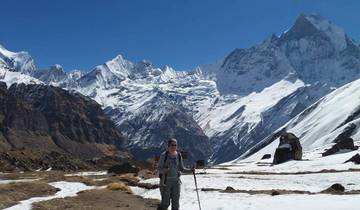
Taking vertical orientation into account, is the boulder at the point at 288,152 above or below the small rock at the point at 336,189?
above

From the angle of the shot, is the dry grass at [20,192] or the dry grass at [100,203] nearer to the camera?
the dry grass at [100,203]

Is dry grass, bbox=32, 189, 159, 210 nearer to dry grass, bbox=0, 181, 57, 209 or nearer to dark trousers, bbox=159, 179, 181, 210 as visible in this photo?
dry grass, bbox=0, 181, 57, 209

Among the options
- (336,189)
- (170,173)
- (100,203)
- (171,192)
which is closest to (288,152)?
(336,189)

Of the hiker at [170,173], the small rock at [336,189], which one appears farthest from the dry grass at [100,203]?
the small rock at [336,189]

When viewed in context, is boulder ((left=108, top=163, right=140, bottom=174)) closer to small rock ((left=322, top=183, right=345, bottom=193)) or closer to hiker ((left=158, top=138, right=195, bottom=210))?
small rock ((left=322, top=183, right=345, bottom=193))

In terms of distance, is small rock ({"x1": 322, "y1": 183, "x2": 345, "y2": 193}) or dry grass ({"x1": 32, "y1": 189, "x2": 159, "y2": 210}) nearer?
dry grass ({"x1": 32, "y1": 189, "x2": 159, "y2": 210})

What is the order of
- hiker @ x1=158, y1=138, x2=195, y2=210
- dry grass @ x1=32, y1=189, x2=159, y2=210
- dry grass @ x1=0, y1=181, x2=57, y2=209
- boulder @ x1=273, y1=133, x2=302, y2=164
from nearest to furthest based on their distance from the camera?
hiker @ x1=158, y1=138, x2=195, y2=210 → dry grass @ x1=32, y1=189, x2=159, y2=210 → dry grass @ x1=0, y1=181, x2=57, y2=209 → boulder @ x1=273, y1=133, x2=302, y2=164

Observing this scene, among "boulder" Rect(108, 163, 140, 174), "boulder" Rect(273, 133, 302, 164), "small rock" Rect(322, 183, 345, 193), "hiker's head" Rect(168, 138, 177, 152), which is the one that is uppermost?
"boulder" Rect(273, 133, 302, 164)

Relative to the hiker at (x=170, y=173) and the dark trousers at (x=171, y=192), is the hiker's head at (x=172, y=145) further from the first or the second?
the dark trousers at (x=171, y=192)

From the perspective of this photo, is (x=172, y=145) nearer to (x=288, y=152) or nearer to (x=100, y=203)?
(x=100, y=203)

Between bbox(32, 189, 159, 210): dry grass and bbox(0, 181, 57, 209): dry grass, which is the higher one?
Result: bbox(0, 181, 57, 209): dry grass

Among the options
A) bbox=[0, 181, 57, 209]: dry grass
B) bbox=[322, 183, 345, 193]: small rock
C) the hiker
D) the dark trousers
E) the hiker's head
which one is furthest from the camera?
bbox=[0, 181, 57, 209]: dry grass

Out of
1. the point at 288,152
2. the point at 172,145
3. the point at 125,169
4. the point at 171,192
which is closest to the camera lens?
the point at 172,145

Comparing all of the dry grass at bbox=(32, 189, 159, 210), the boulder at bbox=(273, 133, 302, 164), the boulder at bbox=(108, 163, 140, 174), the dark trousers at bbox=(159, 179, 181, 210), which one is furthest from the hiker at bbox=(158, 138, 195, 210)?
the boulder at bbox=(273, 133, 302, 164)
